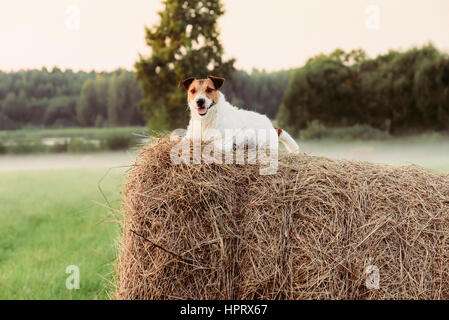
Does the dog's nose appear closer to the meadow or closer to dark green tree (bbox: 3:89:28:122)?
the meadow

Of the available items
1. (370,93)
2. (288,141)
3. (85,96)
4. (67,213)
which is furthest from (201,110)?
(370,93)

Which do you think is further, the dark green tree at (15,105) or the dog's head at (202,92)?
the dark green tree at (15,105)

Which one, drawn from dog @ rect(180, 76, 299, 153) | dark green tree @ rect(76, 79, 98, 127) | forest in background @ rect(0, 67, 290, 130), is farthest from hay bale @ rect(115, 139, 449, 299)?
dark green tree @ rect(76, 79, 98, 127)

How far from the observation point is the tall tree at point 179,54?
1162cm

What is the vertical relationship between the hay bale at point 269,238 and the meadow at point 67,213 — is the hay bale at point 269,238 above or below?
above

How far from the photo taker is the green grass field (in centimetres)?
569

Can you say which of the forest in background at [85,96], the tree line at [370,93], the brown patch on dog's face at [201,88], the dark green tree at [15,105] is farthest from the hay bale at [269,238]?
the dark green tree at [15,105]

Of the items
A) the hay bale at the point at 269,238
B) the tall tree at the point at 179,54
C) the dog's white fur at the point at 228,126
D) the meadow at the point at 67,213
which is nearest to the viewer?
the hay bale at the point at 269,238

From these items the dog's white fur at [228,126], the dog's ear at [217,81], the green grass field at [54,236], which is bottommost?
the green grass field at [54,236]

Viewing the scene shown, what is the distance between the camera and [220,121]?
13.2 feet

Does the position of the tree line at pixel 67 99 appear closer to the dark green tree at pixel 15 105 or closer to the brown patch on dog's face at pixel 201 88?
the dark green tree at pixel 15 105

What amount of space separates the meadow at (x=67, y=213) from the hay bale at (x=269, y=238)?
2.11 ft

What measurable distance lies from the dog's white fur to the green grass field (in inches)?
33.2
